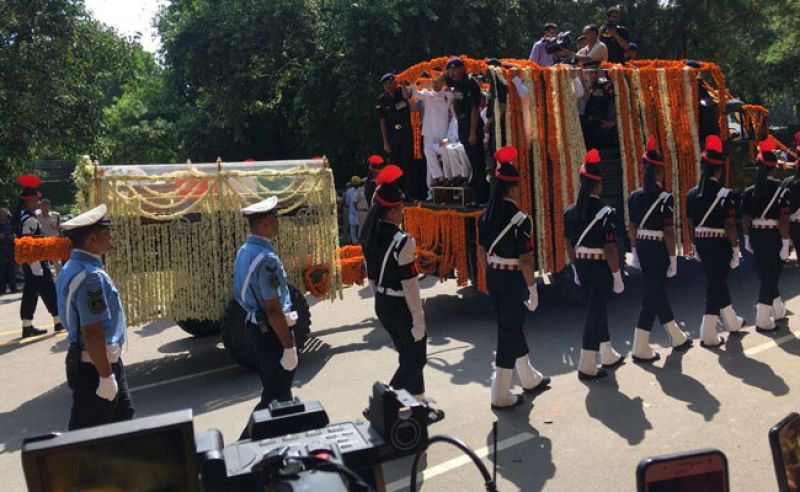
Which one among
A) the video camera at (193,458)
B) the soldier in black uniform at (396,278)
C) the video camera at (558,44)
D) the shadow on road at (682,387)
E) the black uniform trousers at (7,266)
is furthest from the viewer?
the black uniform trousers at (7,266)

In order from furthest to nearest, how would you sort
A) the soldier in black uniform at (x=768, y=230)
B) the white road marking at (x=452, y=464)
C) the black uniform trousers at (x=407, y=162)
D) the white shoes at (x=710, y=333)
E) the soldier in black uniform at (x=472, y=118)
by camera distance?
1. the black uniform trousers at (x=407, y=162)
2. the soldier in black uniform at (x=472, y=118)
3. the soldier in black uniform at (x=768, y=230)
4. the white shoes at (x=710, y=333)
5. the white road marking at (x=452, y=464)

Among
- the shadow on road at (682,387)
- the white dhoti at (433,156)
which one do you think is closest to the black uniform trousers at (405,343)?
the shadow on road at (682,387)

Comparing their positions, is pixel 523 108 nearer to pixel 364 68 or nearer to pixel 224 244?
pixel 224 244

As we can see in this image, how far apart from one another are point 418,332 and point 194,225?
2847 millimetres

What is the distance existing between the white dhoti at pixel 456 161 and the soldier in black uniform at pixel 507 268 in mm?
3558

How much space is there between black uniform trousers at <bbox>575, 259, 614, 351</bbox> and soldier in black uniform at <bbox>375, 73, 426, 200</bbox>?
14.0ft

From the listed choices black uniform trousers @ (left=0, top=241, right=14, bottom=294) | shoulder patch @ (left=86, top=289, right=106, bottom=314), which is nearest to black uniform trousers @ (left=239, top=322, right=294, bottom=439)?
shoulder patch @ (left=86, top=289, right=106, bottom=314)

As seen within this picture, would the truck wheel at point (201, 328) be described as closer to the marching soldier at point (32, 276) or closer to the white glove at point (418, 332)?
the marching soldier at point (32, 276)

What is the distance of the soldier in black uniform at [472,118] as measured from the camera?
8930 mm

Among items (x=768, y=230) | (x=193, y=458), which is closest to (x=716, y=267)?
(x=768, y=230)

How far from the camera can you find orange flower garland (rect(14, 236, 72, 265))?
6312 millimetres

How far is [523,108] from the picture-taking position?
841 cm

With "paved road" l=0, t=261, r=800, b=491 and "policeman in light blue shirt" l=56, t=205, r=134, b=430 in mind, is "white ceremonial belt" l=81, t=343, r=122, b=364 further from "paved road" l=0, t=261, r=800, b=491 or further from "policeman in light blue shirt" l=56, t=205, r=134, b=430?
"paved road" l=0, t=261, r=800, b=491

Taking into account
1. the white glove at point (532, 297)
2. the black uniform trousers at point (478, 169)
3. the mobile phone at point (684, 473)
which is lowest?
the white glove at point (532, 297)
